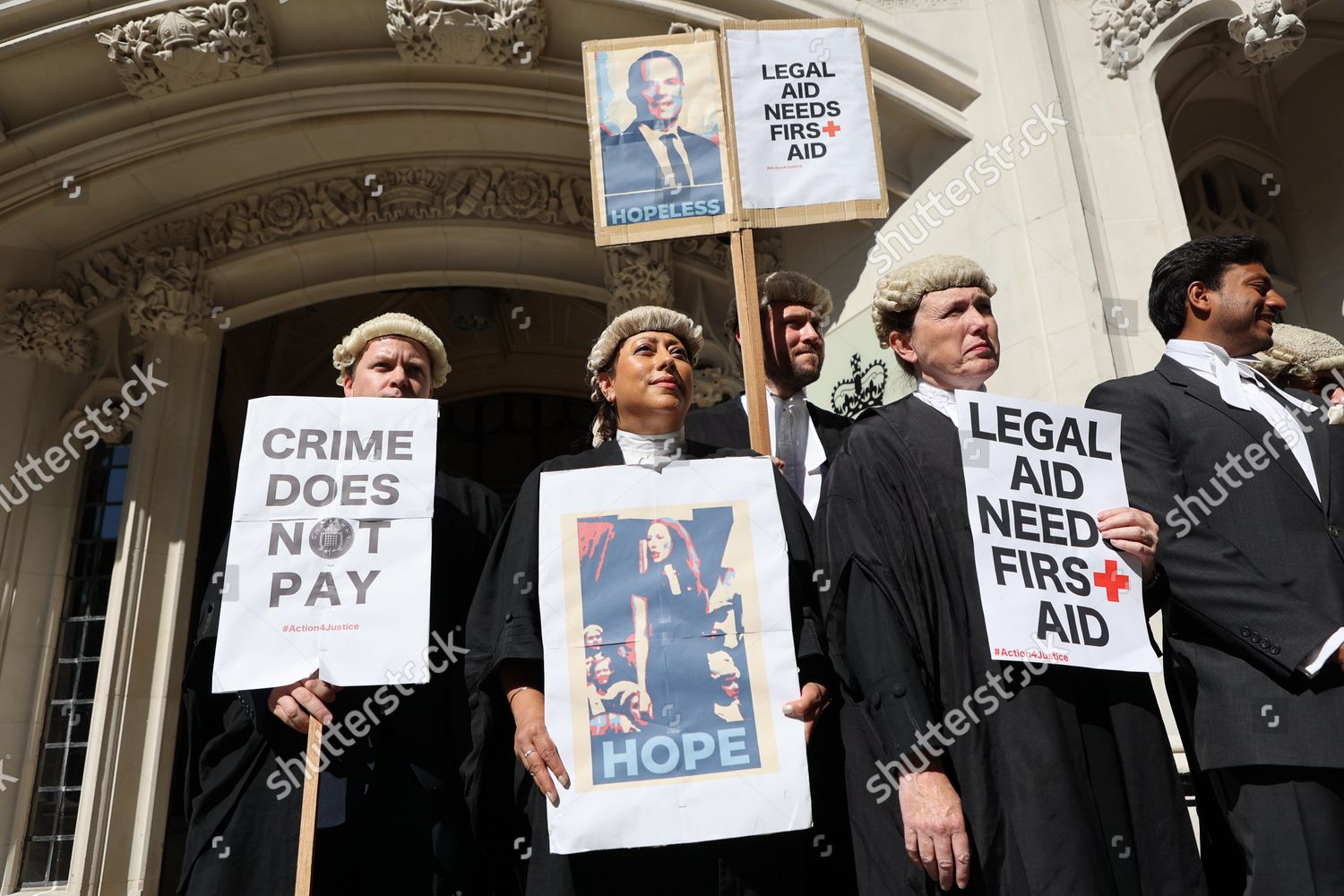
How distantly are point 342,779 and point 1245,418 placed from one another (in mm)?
2417

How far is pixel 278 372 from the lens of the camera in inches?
407

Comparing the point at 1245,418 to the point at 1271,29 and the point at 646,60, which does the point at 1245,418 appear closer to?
the point at 646,60

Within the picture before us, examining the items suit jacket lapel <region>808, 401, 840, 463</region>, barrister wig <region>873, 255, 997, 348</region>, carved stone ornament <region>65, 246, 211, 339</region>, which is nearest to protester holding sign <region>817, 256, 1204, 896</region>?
barrister wig <region>873, 255, 997, 348</region>

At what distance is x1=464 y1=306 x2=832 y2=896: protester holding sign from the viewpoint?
240 cm

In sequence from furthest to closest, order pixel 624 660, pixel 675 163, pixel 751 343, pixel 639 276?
1. pixel 639 276
2. pixel 675 163
3. pixel 751 343
4. pixel 624 660

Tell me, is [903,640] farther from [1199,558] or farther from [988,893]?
[1199,558]

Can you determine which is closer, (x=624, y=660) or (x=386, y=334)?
(x=624, y=660)

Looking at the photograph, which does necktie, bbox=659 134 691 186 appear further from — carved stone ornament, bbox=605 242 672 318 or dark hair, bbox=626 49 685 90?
Result: carved stone ornament, bbox=605 242 672 318

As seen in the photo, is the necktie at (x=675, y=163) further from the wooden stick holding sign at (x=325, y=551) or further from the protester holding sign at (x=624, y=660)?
the wooden stick holding sign at (x=325, y=551)

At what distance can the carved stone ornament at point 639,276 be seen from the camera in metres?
6.49

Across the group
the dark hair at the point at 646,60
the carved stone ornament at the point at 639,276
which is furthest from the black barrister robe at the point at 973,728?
the carved stone ornament at the point at 639,276

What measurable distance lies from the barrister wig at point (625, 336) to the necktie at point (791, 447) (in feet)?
2.06

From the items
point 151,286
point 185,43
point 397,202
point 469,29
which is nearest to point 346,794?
point 469,29

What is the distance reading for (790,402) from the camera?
148 inches
